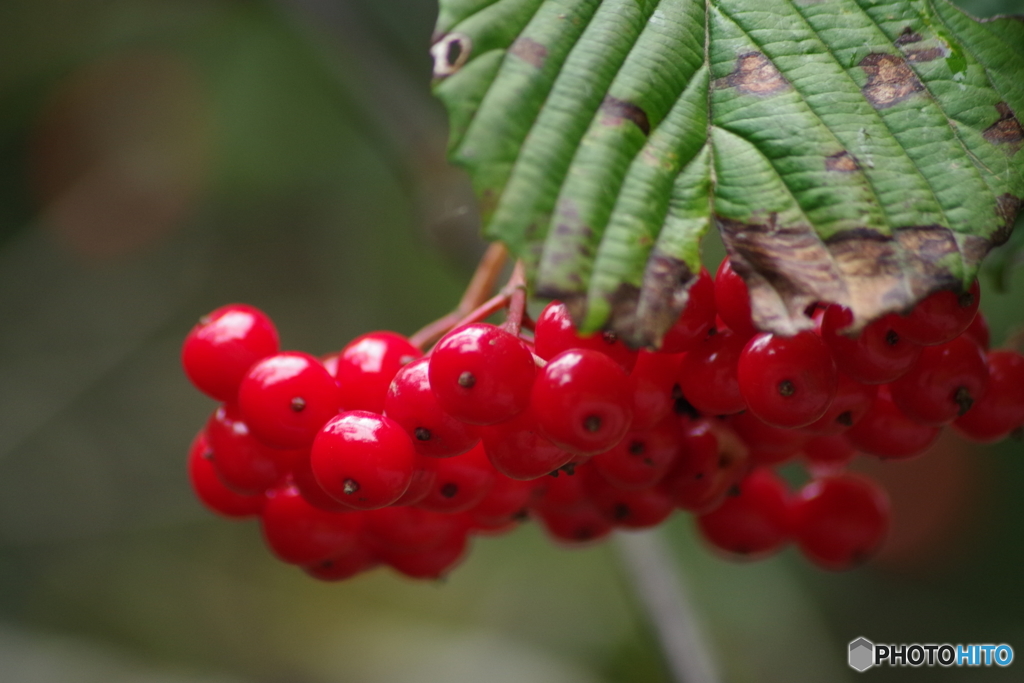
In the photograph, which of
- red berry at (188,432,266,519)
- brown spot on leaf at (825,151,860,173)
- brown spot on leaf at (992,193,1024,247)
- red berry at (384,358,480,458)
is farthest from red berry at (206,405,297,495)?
brown spot on leaf at (992,193,1024,247)

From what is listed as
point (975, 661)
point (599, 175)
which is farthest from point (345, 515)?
point (975, 661)

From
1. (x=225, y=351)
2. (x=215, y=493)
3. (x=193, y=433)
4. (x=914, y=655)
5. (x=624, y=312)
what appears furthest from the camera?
(x=193, y=433)

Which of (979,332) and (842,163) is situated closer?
(842,163)

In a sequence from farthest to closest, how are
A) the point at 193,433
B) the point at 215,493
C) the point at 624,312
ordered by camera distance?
the point at 193,433 → the point at 215,493 → the point at 624,312

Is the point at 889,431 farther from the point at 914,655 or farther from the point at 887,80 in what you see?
the point at 914,655

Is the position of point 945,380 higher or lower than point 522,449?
lower

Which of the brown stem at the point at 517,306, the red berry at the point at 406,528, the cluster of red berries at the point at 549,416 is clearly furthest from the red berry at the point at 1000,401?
the red berry at the point at 406,528

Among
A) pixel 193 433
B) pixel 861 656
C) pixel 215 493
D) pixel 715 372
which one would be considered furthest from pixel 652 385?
pixel 193 433
